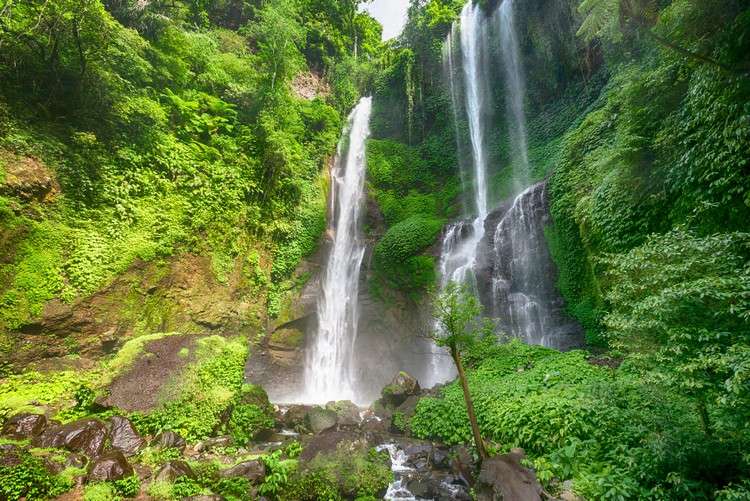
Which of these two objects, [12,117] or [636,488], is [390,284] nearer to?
[636,488]

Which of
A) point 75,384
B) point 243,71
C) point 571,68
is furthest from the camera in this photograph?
point 571,68

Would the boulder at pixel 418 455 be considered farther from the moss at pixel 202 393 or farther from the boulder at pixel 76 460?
the boulder at pixel 76 460

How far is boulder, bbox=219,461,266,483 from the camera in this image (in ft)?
21.1

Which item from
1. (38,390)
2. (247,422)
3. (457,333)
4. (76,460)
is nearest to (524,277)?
(457,333)

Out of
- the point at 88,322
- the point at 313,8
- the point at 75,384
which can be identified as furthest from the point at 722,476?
the point at 313,8

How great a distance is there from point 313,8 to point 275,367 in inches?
964

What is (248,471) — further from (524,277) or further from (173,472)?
(524,277)

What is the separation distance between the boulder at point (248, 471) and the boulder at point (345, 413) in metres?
4.17

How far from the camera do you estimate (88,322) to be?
9.70m

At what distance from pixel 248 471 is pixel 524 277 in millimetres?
11431

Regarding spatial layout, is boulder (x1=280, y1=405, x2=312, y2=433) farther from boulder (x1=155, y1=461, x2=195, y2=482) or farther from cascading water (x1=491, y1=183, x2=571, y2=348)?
cascading water (x1=491, y1=183, x2=571, y2=348)

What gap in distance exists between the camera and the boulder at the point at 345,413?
1072 cm

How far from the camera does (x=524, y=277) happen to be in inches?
535

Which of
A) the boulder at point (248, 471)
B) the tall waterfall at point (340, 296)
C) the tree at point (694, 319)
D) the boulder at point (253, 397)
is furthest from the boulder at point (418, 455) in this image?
the tall waterfall at point (340, 296)
